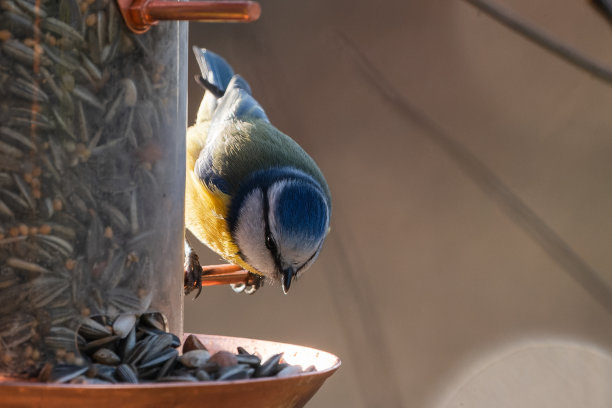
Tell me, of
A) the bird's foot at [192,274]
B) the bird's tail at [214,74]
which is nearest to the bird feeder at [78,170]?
the bird's foot at [192,274]

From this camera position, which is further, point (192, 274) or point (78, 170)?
point (192, 274)

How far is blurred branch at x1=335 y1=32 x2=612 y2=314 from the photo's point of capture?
434cm

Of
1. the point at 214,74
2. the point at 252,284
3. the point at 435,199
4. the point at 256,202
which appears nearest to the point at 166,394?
the point at 256,202

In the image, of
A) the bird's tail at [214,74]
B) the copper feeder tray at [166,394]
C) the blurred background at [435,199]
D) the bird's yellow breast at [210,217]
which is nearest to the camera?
the copper feeder tray at [166,394]

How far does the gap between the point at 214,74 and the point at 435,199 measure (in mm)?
1674

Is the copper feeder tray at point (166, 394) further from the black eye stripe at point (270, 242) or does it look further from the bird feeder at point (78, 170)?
the black eye stripe at point (270, 242)

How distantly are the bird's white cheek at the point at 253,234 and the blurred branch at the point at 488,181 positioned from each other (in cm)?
234

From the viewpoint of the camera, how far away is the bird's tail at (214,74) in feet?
10.6

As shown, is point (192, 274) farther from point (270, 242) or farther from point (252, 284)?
point (252, 284)

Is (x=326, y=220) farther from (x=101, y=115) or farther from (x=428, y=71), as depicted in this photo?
(x=428, y=71)

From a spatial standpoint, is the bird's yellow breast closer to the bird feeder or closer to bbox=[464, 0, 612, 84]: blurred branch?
the bird feeder

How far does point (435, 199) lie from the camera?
14.7 feet

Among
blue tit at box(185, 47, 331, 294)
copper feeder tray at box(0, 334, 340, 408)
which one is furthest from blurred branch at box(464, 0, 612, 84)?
copper feeder tray at box(0, 334, 340, 408)

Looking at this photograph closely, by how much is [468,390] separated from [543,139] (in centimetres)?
149
